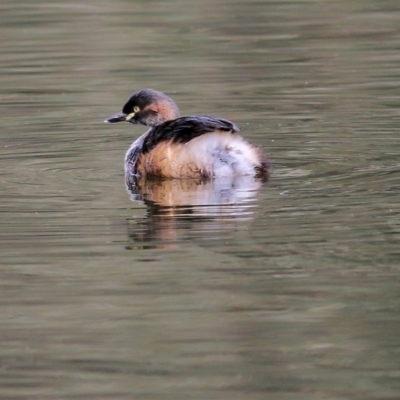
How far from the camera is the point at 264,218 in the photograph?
6.03 meters

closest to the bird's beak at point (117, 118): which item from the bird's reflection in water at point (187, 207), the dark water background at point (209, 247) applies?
the dark water background at point (209, 247)

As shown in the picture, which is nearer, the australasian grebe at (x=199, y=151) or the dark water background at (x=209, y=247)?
the dark water background at (x=209, y=247)

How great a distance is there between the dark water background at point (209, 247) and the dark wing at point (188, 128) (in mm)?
283

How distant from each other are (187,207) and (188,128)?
76cm

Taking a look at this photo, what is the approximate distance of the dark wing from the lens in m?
6.99

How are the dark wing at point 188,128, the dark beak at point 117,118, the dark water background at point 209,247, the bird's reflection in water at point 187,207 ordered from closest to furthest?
the dark water background at point 209,247
the bird's reflection in water at point 187,207
the dark wing at point 188,128
the dark beak at point 117,118

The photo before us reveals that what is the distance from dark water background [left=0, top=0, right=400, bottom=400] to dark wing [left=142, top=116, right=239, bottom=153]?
283 millimetres

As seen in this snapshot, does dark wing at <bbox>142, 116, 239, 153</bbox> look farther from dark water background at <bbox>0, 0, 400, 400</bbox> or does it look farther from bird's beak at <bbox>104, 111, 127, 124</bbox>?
bird's beak at <bbox>104, 111, 127, 124</bbox>

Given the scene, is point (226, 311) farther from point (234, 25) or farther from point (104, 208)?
point (234, 25)

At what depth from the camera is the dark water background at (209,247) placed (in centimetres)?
423

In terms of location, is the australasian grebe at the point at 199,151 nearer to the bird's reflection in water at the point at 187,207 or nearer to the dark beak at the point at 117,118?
the bird's reflection in water at the point at 187,207

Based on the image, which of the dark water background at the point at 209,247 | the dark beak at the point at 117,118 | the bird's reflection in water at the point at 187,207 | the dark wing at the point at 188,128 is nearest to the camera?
the dark water background at the point at 209,247

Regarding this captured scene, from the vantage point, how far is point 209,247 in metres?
5.54

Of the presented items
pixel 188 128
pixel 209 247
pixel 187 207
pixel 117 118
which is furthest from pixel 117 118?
pixel 209 247
